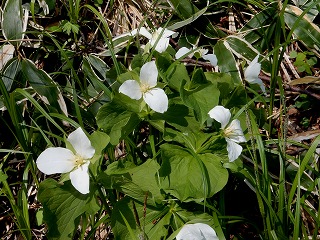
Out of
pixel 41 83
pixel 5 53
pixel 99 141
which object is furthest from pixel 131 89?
pixel 5 53

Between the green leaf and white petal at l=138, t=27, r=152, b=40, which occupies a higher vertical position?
white petal at l=138, t=27, r=152, b=40

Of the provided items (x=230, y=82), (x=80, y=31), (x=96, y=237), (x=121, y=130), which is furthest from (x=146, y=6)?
(x=96, y=237)

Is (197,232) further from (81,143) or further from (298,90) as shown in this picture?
(298,90)

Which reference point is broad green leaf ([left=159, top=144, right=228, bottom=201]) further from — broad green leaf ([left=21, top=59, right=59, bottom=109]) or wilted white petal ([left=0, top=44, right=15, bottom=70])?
wilted white petal ([left=0, top=44, right=15, bottom=70])

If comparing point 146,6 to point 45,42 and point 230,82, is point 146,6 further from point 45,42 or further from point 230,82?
point 230,82

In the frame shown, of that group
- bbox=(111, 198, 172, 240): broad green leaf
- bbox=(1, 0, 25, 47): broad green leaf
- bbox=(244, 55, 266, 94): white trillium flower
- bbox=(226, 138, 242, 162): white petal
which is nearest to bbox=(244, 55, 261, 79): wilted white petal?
bbox=(244, 55, 266, 94): white trillium flower

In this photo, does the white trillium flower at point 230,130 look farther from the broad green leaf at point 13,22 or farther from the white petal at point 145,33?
the broad green leaf at point 13,22

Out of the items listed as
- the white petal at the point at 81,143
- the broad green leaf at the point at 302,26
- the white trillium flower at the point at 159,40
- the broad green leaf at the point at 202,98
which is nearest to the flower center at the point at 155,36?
the white trillium flower at the point at 159,40
